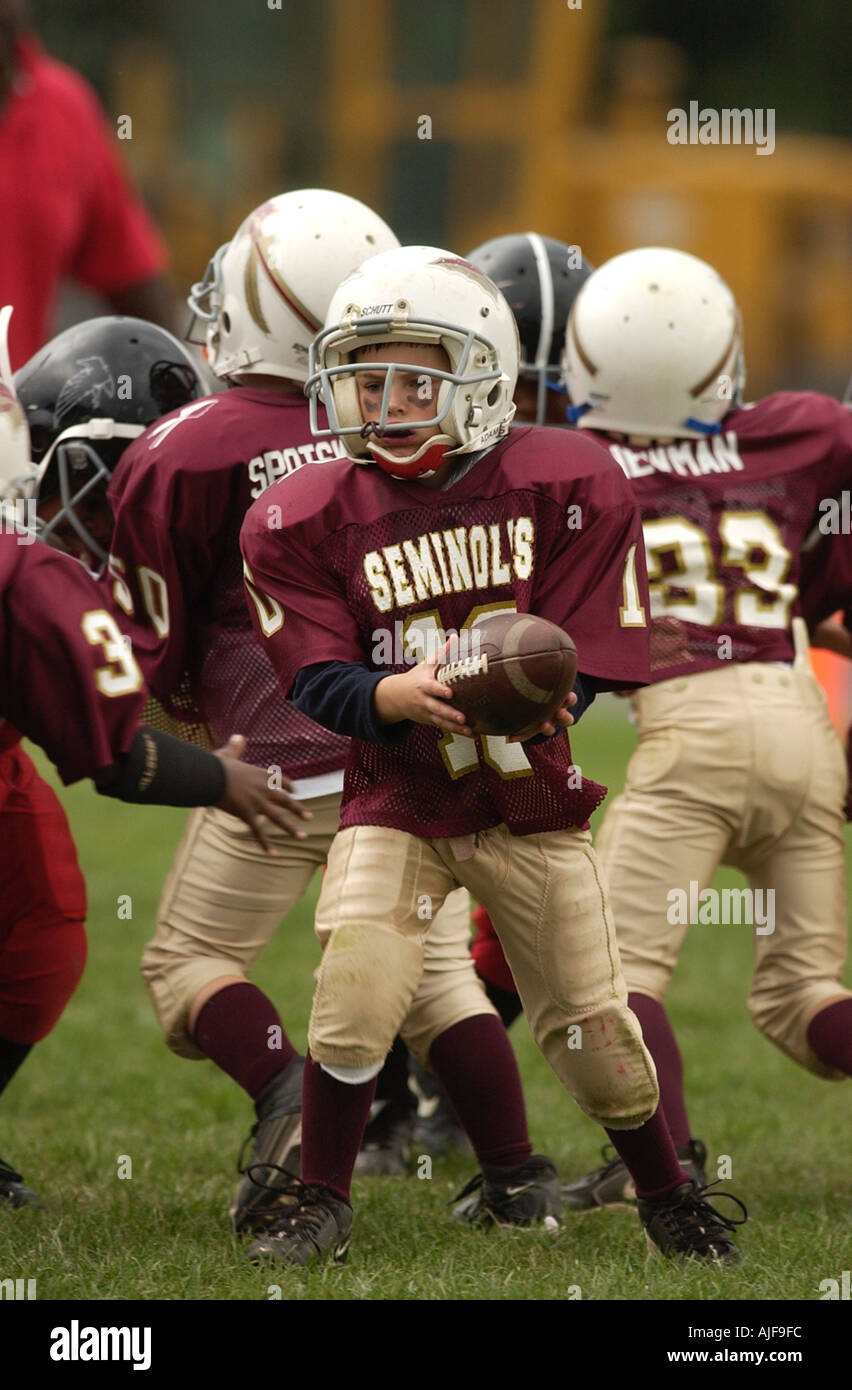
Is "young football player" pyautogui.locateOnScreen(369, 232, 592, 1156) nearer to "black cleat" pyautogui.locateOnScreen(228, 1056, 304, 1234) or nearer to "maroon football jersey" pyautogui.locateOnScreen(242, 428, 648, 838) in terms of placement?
"black cleat" pyautogui.locateOnScreen(228, 1056, 304, 1234)

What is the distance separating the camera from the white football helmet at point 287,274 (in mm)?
3621

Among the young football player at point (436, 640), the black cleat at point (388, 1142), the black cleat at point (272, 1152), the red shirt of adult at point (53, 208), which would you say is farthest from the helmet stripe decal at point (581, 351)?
the red shirt of adult at point (53, 208)

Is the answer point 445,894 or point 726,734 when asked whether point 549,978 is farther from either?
point 726,734

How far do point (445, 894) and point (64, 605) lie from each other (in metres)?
Answer: 0.82

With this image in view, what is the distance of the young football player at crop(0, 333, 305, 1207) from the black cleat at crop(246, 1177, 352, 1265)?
1.97 ft

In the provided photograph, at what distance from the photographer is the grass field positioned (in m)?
2.98

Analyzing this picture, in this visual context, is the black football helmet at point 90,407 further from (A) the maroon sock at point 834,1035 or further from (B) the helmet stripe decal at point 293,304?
(A) the maroon sock at point 834,1035

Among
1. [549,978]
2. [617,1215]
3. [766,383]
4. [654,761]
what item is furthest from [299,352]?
[766,383]

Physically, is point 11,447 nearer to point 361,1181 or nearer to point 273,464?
point 273,464

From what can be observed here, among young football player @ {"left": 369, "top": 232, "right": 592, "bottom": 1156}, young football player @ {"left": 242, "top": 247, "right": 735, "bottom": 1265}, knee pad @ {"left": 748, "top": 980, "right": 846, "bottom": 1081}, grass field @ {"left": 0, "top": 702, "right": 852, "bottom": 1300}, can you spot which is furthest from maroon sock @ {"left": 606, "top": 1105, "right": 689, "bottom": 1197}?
young football player @ {"left": 369, "top": 232, "right": 592, "bottom": 1156}

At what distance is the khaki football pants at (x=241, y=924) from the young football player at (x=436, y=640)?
17.2 inches

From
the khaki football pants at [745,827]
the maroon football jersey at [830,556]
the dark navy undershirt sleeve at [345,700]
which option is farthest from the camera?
the maroon football jersey at [830,556]

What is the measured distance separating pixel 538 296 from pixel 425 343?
1062 mm

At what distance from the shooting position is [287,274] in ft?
11.9
